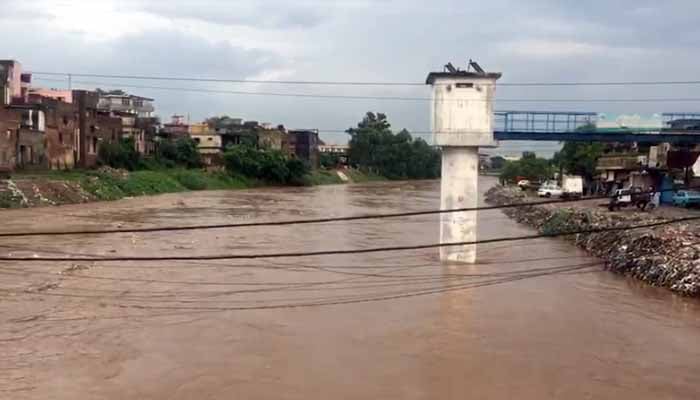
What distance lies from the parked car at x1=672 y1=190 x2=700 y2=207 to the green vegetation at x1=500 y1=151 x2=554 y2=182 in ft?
142

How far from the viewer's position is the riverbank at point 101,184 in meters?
36.2

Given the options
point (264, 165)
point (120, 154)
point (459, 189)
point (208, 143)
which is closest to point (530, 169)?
point (264, 165)

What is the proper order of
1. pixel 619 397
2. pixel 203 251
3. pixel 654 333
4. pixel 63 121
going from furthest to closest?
pixel 63 121, pixel 203 251, pixel 654 333, pixel 619 397

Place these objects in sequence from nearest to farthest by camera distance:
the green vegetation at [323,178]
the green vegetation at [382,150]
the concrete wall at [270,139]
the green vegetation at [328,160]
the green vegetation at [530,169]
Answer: the concrete wall at [270,139] → the green vegetation at [323,178] → the green vegetation at [530,169] → the green vegetation at [328,160] → the green vegetation at [382,150]

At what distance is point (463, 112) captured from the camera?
18.9 m

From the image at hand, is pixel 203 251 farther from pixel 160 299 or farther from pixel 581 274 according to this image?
pixel 581 274

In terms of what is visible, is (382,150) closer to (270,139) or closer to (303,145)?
(303,145)

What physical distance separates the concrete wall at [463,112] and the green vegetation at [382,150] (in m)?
77.8

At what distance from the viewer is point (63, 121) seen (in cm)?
4709

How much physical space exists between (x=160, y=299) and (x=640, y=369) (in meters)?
8.35

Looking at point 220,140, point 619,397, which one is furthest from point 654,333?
point 220,140

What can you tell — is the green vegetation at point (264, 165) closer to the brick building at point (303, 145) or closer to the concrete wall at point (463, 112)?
the brick building at point (303, 145)

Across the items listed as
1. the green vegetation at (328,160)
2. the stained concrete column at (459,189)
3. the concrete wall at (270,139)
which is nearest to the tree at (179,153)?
the concrete wall at (270,139)

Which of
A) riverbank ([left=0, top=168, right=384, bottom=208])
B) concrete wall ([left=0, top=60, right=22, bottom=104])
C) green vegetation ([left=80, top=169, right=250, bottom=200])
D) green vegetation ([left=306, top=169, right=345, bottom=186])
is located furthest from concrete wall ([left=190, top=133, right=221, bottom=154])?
concrete wall ([left=0, top=60, right=22, bottom=104])
